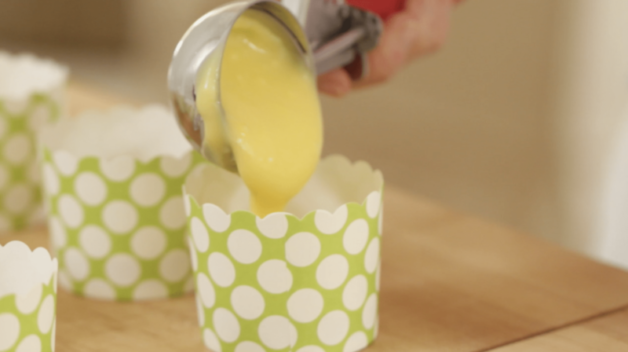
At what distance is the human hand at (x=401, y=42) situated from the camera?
69 centimetres

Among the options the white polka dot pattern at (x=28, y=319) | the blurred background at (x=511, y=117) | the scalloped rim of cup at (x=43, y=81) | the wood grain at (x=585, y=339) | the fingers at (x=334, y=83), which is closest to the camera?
the white polka dot pattern at (x=28, y=319)

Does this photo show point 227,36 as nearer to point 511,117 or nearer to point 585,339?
point 585,339

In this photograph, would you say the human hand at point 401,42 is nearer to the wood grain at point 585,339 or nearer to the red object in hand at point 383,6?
the red object in hand at point 383,6

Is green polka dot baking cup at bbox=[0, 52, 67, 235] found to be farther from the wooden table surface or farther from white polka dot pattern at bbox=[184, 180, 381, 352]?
white polka dot pattern at bbox=[184, 180, 381, 352]

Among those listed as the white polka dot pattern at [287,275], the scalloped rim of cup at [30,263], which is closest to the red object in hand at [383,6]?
the white polka dot pattern at [287,275]

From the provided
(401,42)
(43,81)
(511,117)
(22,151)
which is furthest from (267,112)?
(511,117)

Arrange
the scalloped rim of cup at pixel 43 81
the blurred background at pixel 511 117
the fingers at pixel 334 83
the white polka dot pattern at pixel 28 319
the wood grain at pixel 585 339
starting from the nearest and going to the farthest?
the white polka dot pattern at pixel 28 319 → the wood grain at pixel 585 339 → the fingers at pixel 334 83 → the scalloped rim of cup at pixel 43 81 → the blurred background at pixel 511 117

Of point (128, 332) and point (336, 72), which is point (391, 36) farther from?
point (128, 332)

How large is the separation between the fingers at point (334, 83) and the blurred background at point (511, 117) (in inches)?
45.2

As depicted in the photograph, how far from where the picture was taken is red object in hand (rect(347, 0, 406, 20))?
738 mm

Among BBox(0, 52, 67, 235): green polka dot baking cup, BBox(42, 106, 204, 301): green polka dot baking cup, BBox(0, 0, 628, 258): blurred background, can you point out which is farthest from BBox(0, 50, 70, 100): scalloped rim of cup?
BBox(0, 0, 628, 258): blurred background

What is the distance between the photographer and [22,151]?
2.63 feet

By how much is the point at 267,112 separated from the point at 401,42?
0.21m

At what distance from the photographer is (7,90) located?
0.96m
